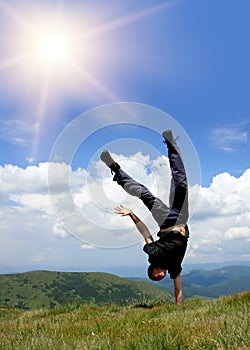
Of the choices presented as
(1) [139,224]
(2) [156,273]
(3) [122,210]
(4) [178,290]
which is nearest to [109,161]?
(3) [122,210]

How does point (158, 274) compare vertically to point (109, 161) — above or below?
below

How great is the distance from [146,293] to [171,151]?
6051 mm

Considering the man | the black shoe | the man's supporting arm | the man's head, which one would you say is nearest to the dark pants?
the man

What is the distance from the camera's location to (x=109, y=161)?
12.2 meters

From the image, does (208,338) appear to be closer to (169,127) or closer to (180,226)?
(180,226)

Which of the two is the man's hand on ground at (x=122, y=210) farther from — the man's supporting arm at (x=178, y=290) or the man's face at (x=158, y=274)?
the man's supporting arm at (x=178, y=290)

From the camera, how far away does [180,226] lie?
1079 cm

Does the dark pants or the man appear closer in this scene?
the man

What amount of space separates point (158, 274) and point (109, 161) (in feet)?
13.4

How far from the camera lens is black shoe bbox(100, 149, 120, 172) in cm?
1208

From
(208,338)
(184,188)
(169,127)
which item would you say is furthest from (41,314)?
(208,338)

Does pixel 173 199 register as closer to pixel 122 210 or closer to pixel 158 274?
pixel 122 210

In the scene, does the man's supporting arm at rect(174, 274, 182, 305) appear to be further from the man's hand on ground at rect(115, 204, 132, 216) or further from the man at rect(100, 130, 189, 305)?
the man's hand on ground at rect(115, 204, 132, 216)

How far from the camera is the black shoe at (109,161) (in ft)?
39.6
